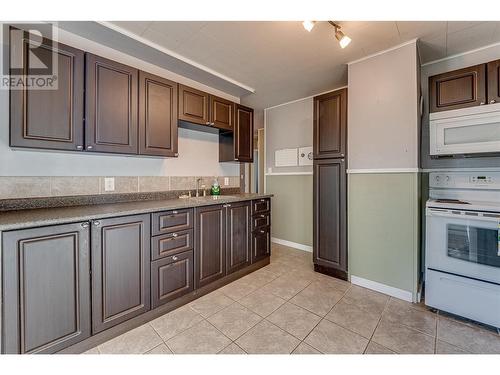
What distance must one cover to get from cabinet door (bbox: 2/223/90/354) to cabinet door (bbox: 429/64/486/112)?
3.17 meters

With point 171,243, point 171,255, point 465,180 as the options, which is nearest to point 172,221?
point 171,243

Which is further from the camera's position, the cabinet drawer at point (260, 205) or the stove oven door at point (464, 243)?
the cabinet drawer at point (260, 205)

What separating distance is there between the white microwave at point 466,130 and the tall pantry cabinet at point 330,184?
0.82 meters

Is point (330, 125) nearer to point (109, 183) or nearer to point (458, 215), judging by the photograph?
point (458, 215)

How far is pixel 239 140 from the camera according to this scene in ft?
9.86

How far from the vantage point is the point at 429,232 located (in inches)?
77.0

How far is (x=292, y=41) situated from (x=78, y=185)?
2349 millimetres

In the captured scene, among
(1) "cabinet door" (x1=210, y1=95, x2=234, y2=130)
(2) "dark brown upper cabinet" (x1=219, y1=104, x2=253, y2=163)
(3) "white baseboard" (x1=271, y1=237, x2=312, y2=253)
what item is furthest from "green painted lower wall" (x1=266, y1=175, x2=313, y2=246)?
(1) "cabinet door" (x1=210, y1=95, x2=234, y2=130)

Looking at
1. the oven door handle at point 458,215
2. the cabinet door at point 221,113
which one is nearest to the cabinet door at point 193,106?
the cabinet door at point 221,113

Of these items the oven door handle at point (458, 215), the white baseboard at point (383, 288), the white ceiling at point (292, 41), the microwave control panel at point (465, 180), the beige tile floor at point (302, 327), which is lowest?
the beige tile floor at point (302, 327)

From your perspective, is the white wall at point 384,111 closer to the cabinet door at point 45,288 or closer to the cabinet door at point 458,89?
the cabinet door at point 458,89

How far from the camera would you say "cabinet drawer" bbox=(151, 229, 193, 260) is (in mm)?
1802

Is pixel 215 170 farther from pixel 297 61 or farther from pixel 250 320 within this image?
pixel 250 320

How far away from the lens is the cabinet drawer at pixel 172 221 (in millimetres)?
1812
